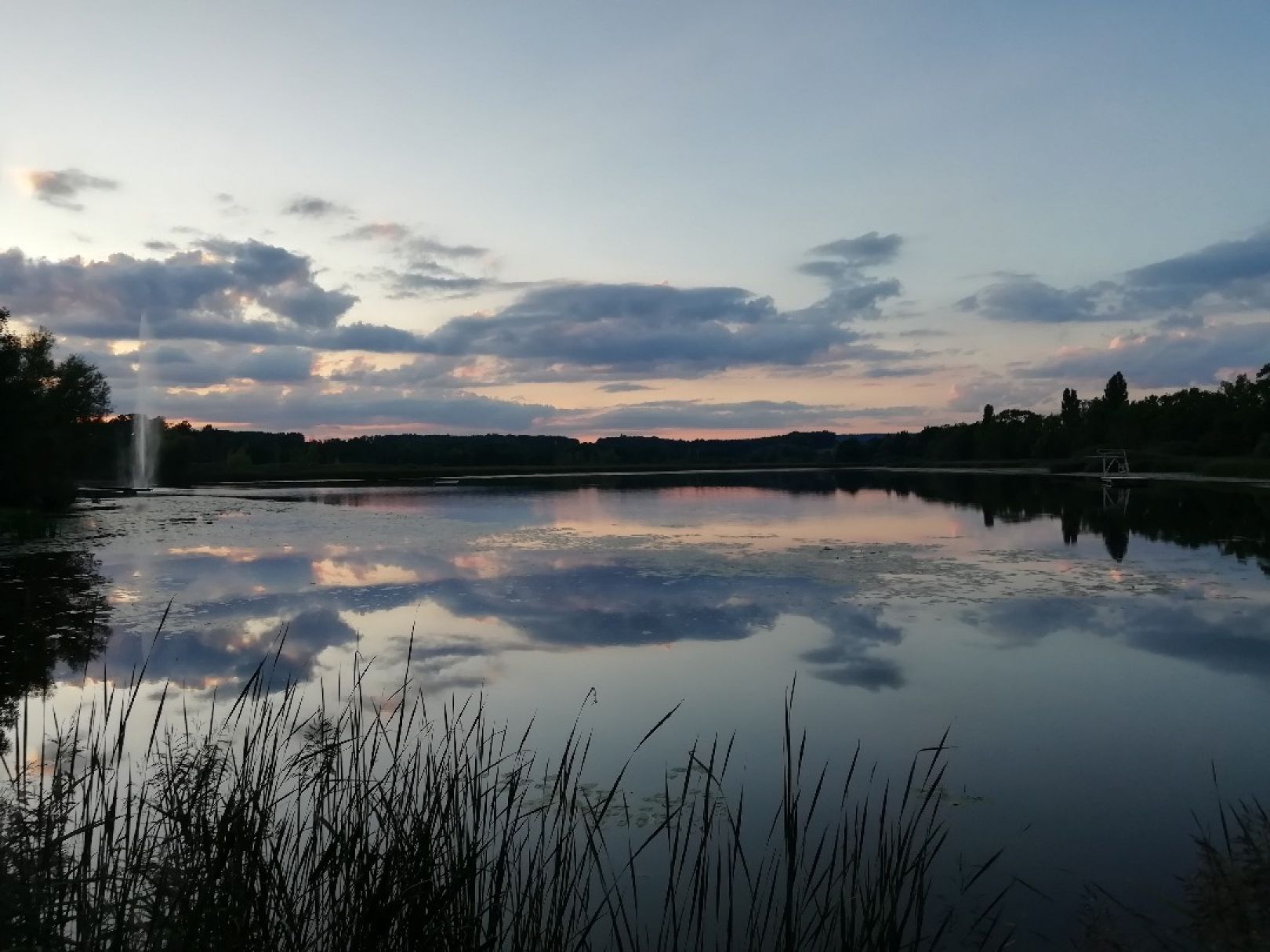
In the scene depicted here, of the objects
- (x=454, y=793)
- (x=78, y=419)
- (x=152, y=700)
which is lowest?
(x=152, y=700)

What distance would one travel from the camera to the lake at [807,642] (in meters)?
6.20

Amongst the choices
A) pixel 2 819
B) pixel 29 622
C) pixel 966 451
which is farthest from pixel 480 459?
pixel 2 819

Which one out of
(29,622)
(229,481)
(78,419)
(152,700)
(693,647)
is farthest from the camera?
(229,481)

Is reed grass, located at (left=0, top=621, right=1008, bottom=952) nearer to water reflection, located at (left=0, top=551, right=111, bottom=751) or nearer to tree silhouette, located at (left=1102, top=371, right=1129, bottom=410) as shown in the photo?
water reflection, located at (left=0, top=551, right=111, bottom=751)

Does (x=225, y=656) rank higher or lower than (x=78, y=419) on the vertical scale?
lower

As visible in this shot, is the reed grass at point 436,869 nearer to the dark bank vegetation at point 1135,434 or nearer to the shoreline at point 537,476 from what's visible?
the shoreline at point 537,476

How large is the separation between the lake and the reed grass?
0.59 meters

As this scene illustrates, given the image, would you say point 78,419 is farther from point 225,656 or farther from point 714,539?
point 225,656

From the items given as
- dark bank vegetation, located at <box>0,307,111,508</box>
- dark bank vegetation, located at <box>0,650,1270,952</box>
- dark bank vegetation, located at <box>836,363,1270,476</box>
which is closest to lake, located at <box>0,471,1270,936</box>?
dark bank vegetation, located at <box>0,650,1270,952</box>

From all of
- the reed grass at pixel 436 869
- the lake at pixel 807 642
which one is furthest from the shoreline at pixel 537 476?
the reed grass at pixel 436 869

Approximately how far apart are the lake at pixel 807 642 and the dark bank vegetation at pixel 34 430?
7.85 m

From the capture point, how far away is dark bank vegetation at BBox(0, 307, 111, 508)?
2908 cm

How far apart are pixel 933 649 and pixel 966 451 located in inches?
3880

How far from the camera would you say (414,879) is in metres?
3.76
